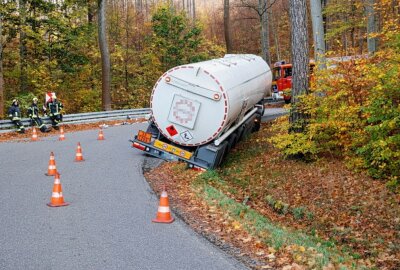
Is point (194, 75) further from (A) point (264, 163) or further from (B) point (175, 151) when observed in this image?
(A) point (264, 163)

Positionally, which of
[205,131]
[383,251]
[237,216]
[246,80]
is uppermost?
[246,80]

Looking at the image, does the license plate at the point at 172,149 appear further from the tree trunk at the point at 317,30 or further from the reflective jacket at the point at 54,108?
the reflective jacket at the point at 54,108

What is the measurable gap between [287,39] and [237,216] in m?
49.1

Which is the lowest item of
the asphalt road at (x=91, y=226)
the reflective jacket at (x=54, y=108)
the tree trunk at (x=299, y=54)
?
the asphalt road at (x=91, y=226)

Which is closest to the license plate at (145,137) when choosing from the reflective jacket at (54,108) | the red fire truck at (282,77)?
the reflective jacket at (54,108)

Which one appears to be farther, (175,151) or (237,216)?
(175,151)

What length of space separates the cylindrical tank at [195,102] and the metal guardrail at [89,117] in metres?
10.8

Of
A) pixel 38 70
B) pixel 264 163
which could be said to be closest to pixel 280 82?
pixel 38 70

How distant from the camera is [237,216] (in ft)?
28.3

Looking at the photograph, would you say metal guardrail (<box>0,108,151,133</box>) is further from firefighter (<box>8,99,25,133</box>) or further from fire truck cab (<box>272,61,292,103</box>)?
fire truck cab (<box>272,61,292,103</box>)

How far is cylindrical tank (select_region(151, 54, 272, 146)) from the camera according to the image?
13195 millimetres

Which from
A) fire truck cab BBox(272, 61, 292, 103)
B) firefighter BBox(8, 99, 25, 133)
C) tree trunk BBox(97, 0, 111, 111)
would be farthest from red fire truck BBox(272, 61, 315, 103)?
firefighter BBox(8, 99, 25, 133)

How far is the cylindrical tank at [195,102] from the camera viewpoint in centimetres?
1320

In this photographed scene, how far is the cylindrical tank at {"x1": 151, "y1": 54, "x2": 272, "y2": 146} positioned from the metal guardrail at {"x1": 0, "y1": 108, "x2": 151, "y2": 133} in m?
10.8
